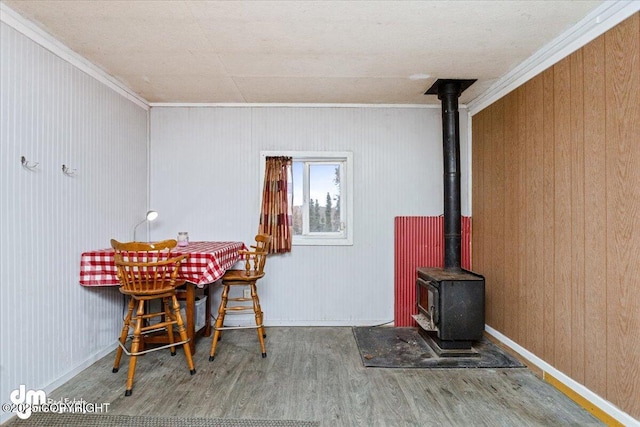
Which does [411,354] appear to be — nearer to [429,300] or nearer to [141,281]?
[429,300]

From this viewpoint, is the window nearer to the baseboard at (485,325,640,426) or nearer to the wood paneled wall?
the wood paneled wall

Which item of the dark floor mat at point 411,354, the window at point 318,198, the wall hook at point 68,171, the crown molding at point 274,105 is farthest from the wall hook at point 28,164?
the dark floor mat at point 411,354

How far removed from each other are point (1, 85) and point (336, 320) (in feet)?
10.7

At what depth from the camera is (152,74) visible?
2998 millimetres

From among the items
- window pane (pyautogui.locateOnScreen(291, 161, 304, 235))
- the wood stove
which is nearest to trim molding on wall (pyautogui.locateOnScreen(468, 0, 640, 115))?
the wood stove

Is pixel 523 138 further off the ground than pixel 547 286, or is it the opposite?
pixel 523 138

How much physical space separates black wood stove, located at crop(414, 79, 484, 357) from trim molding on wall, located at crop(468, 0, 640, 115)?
307 mm

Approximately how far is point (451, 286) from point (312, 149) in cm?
197

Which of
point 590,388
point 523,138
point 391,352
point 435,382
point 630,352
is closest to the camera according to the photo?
point 630,352

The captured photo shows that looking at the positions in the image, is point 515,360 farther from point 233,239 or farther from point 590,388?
point 233,239

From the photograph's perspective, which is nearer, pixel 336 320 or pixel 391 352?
pixel 391 352

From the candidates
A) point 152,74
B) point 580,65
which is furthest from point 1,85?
point 580,65

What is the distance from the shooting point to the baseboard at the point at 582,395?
189cm

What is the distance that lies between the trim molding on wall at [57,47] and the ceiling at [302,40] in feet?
0.17
